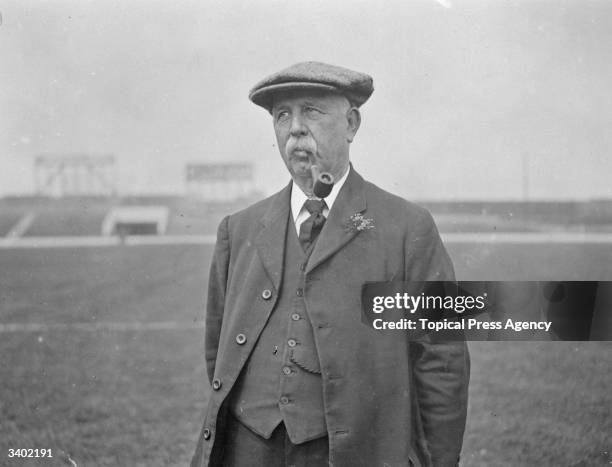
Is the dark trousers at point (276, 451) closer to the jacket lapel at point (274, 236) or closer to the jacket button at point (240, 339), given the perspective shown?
the jacket button at point (240, 339)

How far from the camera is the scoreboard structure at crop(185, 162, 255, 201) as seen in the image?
8.68 ft

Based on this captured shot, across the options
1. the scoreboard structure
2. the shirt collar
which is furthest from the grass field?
the shirt collar

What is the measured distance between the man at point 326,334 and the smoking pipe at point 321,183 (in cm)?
2

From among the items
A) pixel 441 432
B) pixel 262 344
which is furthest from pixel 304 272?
pixel 441 432

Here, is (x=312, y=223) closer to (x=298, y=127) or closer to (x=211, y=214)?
(x=298, y=127)

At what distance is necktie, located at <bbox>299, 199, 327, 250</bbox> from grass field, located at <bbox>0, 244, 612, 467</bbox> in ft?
2.43

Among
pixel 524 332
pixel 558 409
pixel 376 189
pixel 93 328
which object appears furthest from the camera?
pixel 93 328

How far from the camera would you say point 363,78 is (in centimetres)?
202

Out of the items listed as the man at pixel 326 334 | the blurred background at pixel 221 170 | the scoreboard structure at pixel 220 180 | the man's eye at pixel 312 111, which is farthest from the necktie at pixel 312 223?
the scoreboard structure at pixel 220 180

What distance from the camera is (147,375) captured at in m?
2.92

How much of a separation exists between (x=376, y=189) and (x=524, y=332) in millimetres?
832

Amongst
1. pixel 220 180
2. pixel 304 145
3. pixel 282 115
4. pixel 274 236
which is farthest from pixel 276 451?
pixel 220 180

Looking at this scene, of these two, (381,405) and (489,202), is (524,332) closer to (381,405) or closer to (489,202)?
(489,202)

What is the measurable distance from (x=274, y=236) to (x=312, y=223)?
124 mm
